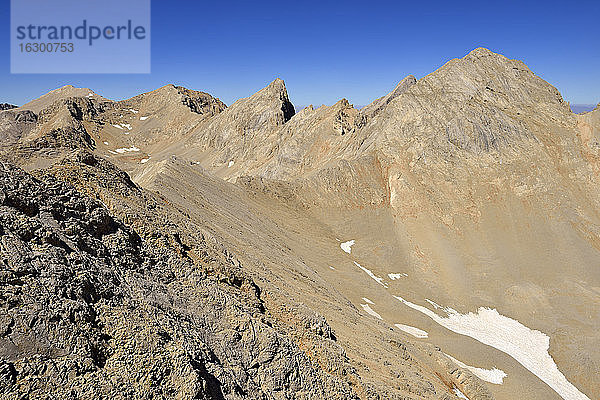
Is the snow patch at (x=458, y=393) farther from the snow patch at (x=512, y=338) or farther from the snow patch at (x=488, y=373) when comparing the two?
the snow patch at (x=512, y=338)

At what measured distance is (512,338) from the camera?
1590 inches

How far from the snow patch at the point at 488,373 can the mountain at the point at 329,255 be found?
261 millimetres

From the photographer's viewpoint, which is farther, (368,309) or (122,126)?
(122,126)

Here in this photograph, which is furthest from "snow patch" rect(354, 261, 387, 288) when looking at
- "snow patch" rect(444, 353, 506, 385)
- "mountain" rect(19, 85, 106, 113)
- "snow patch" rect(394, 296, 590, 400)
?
"mountain" rect(19, 85, 106, 113)

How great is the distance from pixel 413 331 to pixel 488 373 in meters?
7.00

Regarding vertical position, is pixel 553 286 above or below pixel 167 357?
below

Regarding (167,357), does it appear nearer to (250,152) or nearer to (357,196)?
(357,196)

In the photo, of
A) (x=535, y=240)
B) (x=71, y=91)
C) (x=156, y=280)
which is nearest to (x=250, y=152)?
(x=535, y=240)

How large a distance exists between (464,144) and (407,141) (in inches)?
384

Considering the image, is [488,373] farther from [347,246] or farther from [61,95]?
[61,95]

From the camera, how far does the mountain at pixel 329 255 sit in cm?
904

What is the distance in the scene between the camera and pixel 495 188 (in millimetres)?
60625

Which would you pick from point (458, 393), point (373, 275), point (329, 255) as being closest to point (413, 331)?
point (458, 393)

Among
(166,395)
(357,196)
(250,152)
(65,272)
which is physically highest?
(250,152)
